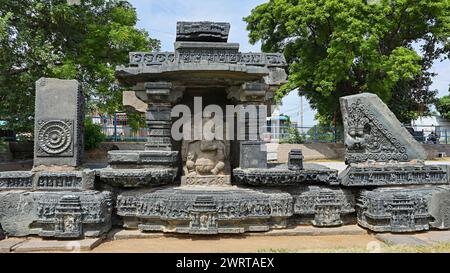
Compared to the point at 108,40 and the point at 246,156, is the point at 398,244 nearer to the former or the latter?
the point at 246,156

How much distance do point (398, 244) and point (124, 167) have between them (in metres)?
4.01

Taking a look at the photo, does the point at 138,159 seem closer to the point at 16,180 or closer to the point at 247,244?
the point at 16,180

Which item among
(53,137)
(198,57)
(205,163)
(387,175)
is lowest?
(387,175)

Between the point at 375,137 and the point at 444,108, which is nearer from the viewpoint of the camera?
the point at 375,137

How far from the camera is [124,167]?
588cm

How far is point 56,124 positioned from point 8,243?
1.75 m

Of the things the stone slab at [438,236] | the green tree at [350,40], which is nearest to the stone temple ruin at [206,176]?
the stone slab at [438,236]

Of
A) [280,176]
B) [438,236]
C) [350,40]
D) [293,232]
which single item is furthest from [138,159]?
[350,40]

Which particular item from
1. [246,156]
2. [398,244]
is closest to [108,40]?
[246,156]

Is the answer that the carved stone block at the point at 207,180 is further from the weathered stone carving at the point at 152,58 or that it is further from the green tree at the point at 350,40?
the green tree at the point at 350,40

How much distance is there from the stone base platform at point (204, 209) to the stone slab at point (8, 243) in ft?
4.44

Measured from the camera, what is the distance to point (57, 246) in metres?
4.91

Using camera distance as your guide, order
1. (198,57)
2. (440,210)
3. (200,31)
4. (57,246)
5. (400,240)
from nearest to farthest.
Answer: (57,246)
(400,240)
(440,210)
(198,57)
(200,31)

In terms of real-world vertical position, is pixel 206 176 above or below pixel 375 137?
below
